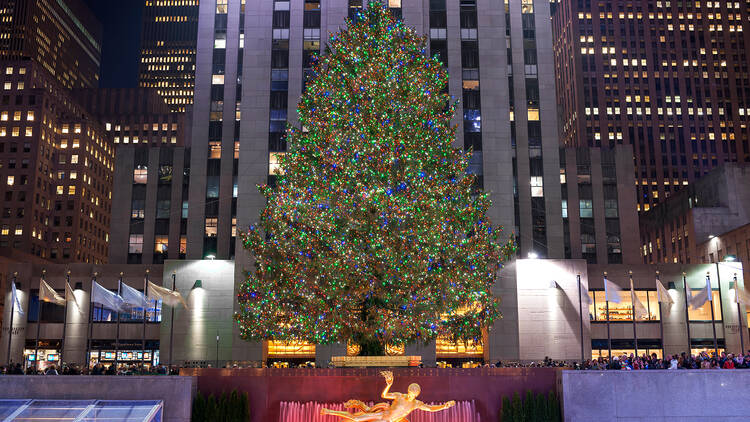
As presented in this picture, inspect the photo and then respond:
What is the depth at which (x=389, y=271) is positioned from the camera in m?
30.4

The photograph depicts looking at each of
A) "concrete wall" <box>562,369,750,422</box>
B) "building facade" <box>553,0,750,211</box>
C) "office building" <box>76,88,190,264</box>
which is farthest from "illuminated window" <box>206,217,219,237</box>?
"building facade" <box>553,0,750,211</box>

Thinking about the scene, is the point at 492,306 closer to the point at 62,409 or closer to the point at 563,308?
the point at 62,409

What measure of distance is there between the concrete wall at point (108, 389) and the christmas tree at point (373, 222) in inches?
286

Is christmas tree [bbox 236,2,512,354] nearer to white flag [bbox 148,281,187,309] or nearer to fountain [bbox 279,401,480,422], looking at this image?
white flag [bbox 148,281,187,309]

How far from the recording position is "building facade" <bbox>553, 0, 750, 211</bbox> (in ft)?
557

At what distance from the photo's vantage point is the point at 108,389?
2634 cm

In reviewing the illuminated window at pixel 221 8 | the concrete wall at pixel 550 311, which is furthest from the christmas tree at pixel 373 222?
the illuminated window at pixel 221 8

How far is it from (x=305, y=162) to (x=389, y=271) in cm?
792

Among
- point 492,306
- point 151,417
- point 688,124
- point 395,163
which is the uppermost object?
point 688,124

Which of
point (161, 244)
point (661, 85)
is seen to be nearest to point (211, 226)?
point (161, 244)

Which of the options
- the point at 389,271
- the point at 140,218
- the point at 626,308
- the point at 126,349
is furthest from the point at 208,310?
the point at 626,308

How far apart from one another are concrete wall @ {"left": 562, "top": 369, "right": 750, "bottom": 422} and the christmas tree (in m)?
7.32

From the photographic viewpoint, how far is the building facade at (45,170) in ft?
477

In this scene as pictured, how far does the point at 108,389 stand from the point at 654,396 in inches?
830
